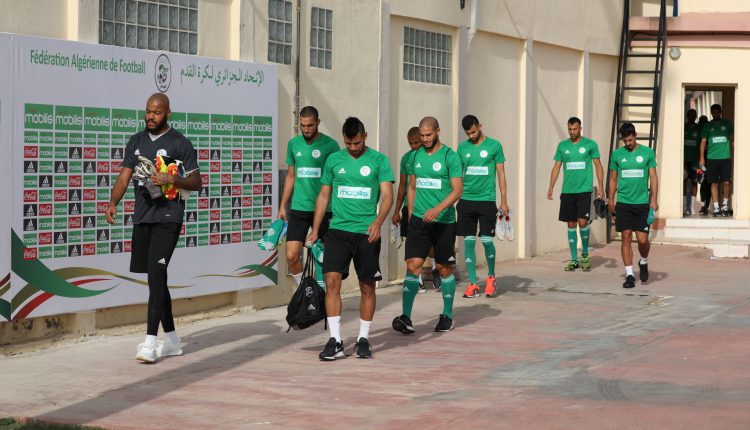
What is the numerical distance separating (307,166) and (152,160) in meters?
2.41

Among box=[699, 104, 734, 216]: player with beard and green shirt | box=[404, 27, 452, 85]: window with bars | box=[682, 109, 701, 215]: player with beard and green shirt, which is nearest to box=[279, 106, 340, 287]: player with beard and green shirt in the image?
box=[404, 27, 452, 85]: window with bars

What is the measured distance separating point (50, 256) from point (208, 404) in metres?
2.98

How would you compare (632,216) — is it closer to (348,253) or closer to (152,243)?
(348,253)

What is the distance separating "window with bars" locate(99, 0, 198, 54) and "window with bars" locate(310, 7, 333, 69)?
2.14 metres

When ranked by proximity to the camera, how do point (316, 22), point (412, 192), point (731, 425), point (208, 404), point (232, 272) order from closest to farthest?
1. point (731, 425)
2. point (208, 404)
3. point (412, 192)
4. point (232, 272)
5. point (316, 22)

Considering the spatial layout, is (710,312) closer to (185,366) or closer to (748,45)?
(185,366)

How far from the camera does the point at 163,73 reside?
42.2 ft

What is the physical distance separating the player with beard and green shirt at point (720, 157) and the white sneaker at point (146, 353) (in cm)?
1667

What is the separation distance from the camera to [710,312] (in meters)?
14.7

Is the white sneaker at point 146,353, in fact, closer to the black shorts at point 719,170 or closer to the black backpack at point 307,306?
the black backpack at point 307,306

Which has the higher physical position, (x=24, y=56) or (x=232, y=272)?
(x=24, y=56)

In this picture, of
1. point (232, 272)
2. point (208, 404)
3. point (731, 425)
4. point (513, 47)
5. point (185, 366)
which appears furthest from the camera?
point (513, 47)

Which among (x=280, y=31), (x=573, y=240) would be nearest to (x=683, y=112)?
(x=573, y=240)

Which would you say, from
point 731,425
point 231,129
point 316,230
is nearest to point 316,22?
point 231,129
